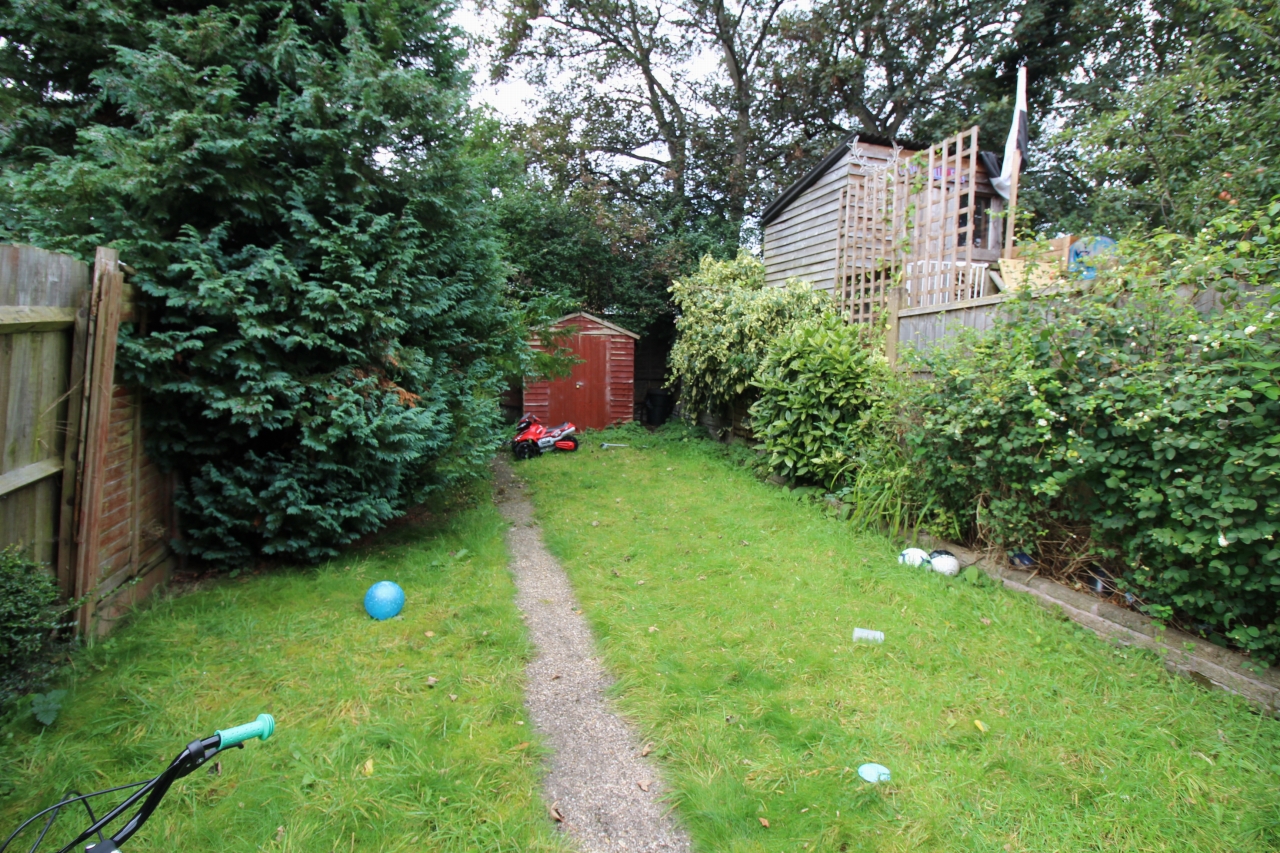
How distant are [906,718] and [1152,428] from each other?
2014mm

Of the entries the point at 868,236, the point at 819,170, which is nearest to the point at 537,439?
the point at 868,236

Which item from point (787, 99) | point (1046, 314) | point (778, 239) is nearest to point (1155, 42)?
point (787, 99)

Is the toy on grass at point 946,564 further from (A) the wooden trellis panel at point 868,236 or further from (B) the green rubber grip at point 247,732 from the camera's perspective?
(B) the green rubber grip at point 247,732

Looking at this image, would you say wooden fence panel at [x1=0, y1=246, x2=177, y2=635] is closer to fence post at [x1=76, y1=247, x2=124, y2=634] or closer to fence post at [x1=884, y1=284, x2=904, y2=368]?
fence post at [x1=76, y1=247, x2=124, y2=634]

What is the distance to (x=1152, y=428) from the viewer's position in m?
3.33

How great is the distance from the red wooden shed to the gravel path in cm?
806

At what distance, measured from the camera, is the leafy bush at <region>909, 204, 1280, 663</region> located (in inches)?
117

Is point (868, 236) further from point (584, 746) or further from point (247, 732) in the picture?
point (247, 732)

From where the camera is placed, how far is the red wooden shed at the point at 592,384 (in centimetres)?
1245

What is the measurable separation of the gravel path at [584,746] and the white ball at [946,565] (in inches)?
102

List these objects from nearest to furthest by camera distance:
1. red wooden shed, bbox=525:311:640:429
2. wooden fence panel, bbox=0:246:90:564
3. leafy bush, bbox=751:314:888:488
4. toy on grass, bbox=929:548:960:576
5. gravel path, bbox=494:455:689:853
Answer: gravel path, bbox=494:455:689:853 < wooden fence panel, bbox=0:246:90:564 < toy on grass, bbox=929:548:960:576 < leafy bush, bbox=751:314:888:488 < red wooden shed, bbox=525:311:640:429

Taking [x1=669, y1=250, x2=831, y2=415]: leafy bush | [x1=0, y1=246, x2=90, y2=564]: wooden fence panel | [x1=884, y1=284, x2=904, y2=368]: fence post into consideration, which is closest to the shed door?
[x1=669, y1=250, x2=831, y2=415]: leafy bush

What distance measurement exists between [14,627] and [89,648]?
753 millimetres

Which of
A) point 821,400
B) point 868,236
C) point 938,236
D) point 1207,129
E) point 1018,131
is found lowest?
point 821,400
